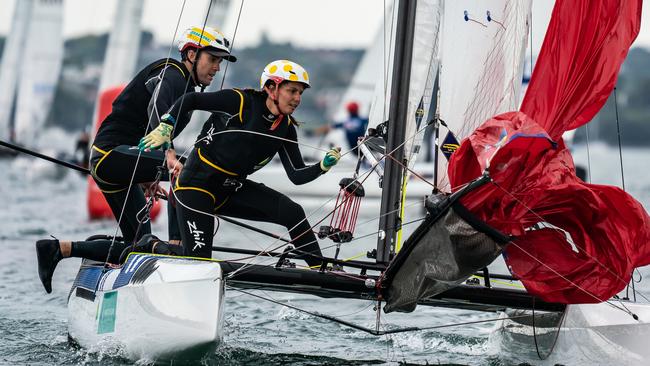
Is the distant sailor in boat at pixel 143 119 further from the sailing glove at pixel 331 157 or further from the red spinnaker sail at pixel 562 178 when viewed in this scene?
the red spinnaker sail at pixel 562 178

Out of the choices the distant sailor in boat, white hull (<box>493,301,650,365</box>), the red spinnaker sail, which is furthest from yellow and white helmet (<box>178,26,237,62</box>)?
white hull (<box>493,301,650,365</box>)

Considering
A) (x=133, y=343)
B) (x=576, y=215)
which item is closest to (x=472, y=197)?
(x=576, y=215)

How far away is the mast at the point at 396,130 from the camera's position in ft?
17.3

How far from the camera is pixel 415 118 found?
18.7ft

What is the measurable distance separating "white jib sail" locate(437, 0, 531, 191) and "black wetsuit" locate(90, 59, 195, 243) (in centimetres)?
134

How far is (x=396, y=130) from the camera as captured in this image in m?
5.46

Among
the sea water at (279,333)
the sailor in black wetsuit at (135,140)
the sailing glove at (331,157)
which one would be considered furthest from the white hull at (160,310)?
the sailing glove at (331,157)

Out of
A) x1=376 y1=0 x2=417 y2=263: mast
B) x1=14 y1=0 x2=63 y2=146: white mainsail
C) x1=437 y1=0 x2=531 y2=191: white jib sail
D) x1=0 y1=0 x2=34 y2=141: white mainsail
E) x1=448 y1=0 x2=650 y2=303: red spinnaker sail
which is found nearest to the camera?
x1=448 y1=0 x2=650 y2=303: red spinnaker sail

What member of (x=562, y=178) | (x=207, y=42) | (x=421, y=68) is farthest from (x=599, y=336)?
(x=207, y=42)

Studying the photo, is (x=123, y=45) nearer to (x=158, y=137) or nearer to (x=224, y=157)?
(x=224, y=157)

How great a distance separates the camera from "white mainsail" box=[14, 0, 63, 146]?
23984mm

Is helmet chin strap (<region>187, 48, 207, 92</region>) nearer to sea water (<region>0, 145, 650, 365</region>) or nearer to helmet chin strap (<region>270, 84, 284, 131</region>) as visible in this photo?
helmet chin strap (<region>270, 84, 284, 131</region>)

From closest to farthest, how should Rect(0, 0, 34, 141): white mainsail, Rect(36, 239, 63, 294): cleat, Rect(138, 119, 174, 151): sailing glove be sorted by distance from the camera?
Rect(138, 119, 174, 151): sailing glove, Rect(36, 239, 63, 294): cleat, Rect(0, 0, 34, 141): white mainsail

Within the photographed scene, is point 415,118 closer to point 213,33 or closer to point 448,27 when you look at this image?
point 448,27
